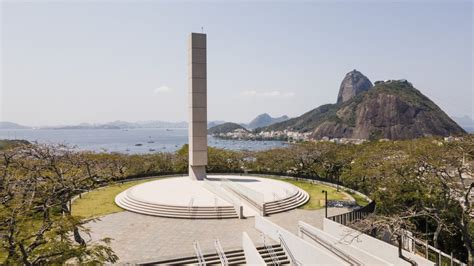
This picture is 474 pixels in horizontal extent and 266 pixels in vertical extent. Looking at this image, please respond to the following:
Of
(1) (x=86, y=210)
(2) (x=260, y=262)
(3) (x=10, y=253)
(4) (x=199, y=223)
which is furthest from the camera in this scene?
(1) (x=86, y=210)

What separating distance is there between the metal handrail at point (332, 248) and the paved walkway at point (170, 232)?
162 cm

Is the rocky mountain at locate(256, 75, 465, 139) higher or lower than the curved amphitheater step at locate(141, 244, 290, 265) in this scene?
higher

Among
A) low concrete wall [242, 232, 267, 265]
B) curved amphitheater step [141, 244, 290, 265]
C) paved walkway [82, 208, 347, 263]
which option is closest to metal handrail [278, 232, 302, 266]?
curved amphitheater step [141, 244, 290, 265]

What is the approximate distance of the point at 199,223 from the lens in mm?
18734

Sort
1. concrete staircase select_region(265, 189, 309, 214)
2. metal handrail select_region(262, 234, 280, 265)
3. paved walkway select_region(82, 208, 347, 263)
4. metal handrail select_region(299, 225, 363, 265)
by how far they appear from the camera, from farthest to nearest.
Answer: concrete staircase select_region(265, 189, 309, 214) → paved walkway select_region(82, 208, 347, 263) → metal handrail select_region(262, 234, 280, 265) → metal handrail select_region(299, 225, 363, 265)

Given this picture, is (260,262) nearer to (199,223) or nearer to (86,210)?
(199,223)

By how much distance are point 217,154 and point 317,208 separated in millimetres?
18971

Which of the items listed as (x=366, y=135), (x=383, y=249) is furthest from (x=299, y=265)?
(x=366, y=135)

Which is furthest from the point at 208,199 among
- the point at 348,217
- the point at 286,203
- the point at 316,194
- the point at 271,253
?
the point at 348,217

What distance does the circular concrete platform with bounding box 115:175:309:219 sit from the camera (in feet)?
66.2

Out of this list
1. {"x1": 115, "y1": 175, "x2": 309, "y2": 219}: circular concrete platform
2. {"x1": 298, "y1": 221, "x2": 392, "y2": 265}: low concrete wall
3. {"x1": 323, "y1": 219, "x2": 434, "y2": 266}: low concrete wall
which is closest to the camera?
{"x1": 298, "y1": 221, "x2": 392, "y2": 265}: low concrete wall

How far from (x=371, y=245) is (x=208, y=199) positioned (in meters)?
11.4

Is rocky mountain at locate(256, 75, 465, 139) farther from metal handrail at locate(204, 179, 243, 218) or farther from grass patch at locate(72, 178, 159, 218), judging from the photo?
grass patch at locate(72, 178, 159, 218)

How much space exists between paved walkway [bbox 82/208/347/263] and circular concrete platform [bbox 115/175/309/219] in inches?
28.9
